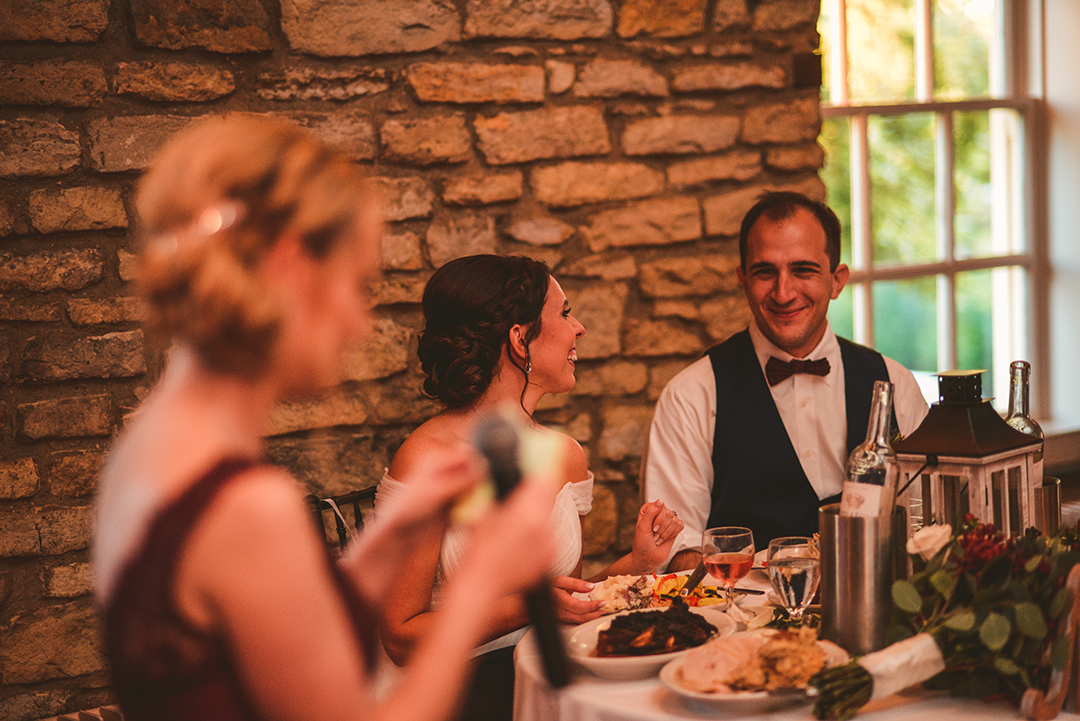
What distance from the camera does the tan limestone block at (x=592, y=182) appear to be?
288 cm

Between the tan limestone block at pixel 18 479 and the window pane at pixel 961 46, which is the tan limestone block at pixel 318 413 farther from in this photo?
the window pane at pixel 961 46

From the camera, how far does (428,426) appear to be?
217 cm

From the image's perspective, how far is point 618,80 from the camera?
2963 millimetres

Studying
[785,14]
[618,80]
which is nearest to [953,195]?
[785,14]

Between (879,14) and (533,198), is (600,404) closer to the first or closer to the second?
(533,198)

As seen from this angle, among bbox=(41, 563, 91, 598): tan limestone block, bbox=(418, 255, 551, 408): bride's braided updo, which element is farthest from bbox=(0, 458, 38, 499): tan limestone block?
bbox=(418, 255, 551, 408): bride's braided updo

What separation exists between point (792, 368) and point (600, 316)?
2.22 ft

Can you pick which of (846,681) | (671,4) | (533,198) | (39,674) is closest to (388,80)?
(533,198)

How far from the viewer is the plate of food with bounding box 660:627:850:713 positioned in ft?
4.04

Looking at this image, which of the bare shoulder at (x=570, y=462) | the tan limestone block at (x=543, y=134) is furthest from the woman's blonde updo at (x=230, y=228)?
the tan limestone block at (x=543, y=134)

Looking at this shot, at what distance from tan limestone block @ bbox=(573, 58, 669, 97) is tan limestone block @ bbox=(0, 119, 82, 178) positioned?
1469 millimetres

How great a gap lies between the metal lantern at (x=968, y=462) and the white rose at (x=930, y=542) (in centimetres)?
10

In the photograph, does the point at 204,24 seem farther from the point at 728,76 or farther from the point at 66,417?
the point at 728,76

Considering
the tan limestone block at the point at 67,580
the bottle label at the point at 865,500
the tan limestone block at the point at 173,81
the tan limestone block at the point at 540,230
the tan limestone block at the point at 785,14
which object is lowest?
the tan limestone block at the point at 67,580
